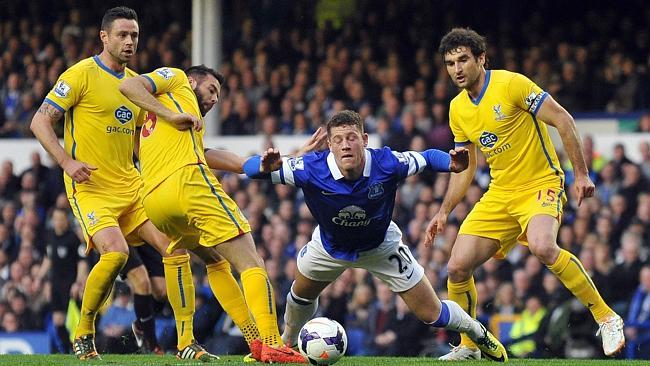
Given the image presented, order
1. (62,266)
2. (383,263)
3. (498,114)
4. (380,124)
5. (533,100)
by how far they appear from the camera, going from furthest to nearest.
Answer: (62,266)
(380,124)
(498,114)
(533,100)
(383,263)

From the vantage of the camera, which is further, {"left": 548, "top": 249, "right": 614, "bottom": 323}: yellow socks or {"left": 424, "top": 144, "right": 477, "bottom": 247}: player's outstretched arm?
{"left": 424, "top": 144, "right": 477, "bottom": 247}: player's outstretched arm

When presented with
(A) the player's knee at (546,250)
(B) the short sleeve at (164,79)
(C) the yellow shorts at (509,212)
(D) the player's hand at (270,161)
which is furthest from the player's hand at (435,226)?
(B) the short sleeve at (164,79)

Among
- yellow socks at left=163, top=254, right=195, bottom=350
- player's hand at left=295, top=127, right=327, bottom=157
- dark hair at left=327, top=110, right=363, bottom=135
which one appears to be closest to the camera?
dark hair at left=327, top=110, right=363, bottom=135

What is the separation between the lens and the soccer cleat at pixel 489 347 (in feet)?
30.7

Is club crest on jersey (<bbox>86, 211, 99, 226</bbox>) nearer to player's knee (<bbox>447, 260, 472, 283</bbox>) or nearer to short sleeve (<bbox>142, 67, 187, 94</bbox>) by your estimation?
short sleeve (<bbox>142, 67, 187, 94</bbox>)

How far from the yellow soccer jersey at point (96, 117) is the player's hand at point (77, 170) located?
0.48 meters

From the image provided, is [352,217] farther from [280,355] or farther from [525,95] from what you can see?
[525,95]

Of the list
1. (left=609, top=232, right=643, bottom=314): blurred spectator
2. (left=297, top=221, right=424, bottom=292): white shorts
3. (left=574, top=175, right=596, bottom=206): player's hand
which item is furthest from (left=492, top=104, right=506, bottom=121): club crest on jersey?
(left=609, top=232, right=643, bottom=314): blurred spectator

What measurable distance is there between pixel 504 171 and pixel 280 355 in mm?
2375

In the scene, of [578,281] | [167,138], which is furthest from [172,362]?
[578,281]

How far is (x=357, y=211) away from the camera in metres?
8.70

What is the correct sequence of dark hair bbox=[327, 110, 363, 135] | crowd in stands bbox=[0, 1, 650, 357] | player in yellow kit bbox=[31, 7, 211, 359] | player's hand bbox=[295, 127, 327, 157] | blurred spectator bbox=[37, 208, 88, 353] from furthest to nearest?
1. blurred spectator bbox=[37, 208, 88, 353]
2. crowd in stands bbox=[0, 1, 650, 357]
3. player in yellow kit bbox=[31, 7, 211, 359]
4. player's hand bbox=[295, 127, 327, 157]
5. dark hair bbox=[327, 110, 363, 135]

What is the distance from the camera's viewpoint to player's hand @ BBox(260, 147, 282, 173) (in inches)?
324

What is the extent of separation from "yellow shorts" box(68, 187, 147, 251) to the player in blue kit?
4.99 feet
